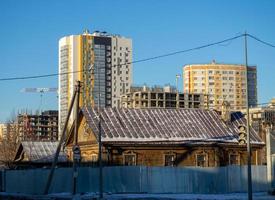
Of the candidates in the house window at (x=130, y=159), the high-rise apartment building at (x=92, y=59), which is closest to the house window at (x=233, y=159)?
the house window at (x=130, y=159)

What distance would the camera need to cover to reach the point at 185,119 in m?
51.0

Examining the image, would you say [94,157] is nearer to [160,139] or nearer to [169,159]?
[160,139]

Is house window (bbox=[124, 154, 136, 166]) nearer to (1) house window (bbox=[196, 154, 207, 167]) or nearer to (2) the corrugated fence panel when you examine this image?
(2) the corrugated fence panel

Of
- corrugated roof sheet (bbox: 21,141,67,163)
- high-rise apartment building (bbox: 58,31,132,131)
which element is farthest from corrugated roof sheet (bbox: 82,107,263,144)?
high-rise apartment building (bbox: 58,31,132,131)

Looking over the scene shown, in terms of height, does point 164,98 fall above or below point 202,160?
above

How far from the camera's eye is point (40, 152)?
59000 millimetres

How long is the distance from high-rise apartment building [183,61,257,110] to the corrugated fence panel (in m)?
145

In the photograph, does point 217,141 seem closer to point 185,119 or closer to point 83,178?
point 185,119

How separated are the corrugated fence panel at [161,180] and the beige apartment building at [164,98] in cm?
10004

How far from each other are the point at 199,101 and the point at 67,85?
3649 cm

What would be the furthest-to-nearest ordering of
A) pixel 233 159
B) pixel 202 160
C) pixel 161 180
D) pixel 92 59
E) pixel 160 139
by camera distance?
1. pixel 92 59
2. pixel 233 159
3. pixel 202 160
4. pixel 160 139
5. pixel 161 180

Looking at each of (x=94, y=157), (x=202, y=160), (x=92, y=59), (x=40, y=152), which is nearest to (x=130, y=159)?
(x=94, y=157)

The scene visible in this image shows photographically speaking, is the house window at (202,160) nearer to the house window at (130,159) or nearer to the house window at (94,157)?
the house window at (130,159)

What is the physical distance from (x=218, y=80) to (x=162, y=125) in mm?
145053
